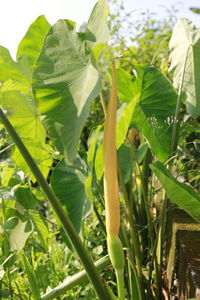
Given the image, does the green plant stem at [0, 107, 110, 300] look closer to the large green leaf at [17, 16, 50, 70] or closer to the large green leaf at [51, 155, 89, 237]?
the large green leaf at [51, 155, 89, 237]

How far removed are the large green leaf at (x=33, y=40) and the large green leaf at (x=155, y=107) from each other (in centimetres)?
26

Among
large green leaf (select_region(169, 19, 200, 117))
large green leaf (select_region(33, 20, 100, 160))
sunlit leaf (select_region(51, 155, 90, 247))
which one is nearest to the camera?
large green leaf (select_region(33, 20, 100, 160))

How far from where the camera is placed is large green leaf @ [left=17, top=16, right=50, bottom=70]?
3.33ft

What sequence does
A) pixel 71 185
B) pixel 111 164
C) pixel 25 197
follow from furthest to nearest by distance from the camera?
pixel 25 197 → pixel 71 185 → pixel 111 164

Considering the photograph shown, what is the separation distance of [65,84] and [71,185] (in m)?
0.35

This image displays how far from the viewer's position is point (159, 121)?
1126 millimetres

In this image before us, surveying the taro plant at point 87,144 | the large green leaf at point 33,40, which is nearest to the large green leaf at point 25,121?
the taro plant at point 87,144

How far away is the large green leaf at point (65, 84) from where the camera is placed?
626 millimetres

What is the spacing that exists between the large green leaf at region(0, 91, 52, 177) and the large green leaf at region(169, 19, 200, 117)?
0.39 metres

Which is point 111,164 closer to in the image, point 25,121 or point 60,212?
point 60,212

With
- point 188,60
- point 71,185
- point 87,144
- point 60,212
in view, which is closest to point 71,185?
point 71,185

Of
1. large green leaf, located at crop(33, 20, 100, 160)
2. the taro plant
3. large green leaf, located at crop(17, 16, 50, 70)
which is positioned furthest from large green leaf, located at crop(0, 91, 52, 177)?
large green leaf, located at crop(33, 20, 100, 160)

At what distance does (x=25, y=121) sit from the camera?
1034 mm

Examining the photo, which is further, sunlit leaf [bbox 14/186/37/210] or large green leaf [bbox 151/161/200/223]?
sunlit leaf [bbox 14/186/37/210]
